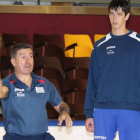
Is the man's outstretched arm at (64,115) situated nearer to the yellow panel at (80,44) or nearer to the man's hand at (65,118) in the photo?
the man's hand at (65,118)

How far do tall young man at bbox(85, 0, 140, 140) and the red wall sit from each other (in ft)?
15.0

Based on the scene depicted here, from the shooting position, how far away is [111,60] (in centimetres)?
334

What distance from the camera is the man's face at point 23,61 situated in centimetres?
352

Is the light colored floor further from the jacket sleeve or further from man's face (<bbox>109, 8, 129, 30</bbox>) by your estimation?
man's face (<bbox>109, 8, 129, 30</bbox>)

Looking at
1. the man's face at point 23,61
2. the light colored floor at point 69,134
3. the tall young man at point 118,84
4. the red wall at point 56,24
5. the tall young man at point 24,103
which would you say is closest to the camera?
the tall young man at point 118,84

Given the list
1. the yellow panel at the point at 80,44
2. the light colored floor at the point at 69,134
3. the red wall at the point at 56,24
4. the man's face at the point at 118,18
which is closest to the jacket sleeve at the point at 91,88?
the man's face at the point at 118,18

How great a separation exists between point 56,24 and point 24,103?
474cm

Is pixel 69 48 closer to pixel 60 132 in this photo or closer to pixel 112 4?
pixel 60 132

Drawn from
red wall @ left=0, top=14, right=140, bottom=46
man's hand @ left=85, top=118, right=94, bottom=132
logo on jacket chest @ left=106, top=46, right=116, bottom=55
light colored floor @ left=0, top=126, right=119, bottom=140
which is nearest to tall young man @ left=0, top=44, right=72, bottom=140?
man's hand @ left=85, top=118, right=94, bottom=132

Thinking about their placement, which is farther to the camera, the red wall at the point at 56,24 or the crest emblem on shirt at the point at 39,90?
the red wall at the point at 56,24

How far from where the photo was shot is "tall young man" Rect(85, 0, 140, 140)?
10.7 feet

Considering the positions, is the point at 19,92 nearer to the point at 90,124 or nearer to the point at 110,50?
the point at 90,124

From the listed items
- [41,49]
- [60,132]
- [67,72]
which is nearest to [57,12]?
[41,49]

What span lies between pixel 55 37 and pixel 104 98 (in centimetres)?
397
